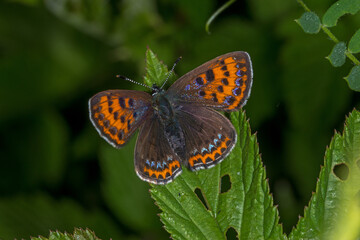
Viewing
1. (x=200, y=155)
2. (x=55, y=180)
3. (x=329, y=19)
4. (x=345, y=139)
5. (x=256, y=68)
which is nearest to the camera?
(x=345, y=139)

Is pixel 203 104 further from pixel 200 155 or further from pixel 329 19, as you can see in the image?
pixel 329 19

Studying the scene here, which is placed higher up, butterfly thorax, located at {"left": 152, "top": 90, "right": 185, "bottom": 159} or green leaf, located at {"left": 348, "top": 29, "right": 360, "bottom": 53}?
green leaf, located at {"left": 348, "top": 29, "right": 360, "bottom": 53}

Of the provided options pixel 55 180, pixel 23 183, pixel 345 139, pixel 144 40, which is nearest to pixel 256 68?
pixel 144 40

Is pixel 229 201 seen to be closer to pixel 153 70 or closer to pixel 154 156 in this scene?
pixel 154 156

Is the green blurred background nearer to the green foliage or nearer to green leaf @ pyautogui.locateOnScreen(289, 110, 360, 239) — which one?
the green foliage

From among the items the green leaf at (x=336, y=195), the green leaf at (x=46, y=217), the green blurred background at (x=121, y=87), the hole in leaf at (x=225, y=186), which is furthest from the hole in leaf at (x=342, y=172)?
the green leaf at (x=46, y=217)

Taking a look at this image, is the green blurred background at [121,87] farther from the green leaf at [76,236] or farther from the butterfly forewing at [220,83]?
the green leaf at [76,236]

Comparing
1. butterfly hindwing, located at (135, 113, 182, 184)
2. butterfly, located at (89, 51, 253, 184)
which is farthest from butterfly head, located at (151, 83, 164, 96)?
butterfly hindwing, located at (135, 113, 182, 184)
